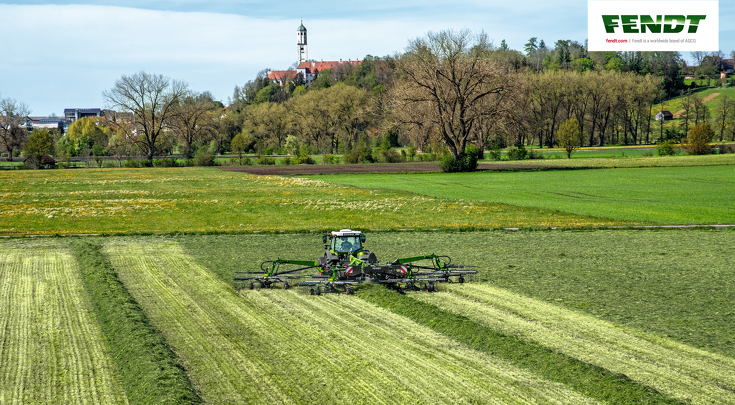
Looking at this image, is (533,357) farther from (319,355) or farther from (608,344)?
(319,355)

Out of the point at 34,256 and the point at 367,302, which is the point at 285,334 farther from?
the point at 34,256

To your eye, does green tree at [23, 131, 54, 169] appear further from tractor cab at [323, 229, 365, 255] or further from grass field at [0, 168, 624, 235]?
tractor cab at [323, 229, 365, 255]

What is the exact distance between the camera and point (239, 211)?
5166 centimetres

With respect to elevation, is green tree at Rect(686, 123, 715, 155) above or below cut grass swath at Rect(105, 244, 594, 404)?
above

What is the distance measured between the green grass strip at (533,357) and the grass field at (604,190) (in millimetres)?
29340

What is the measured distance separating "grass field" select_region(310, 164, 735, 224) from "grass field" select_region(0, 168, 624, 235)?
4.19 metres

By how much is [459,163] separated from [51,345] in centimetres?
8314

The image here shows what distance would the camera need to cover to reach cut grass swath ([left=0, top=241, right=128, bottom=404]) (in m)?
12.6

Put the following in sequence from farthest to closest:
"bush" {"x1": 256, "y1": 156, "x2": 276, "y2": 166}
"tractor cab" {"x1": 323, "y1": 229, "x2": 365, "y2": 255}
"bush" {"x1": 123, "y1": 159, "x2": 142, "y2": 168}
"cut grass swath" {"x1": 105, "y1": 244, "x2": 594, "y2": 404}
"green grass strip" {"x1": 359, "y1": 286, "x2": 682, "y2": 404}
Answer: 1. "bush" {"x1": 256, "y1": 156, "x2": 276, "y2": 166}
2. "bush" {"x1": 123, "y1": 159, "x2": 142, "y2": 168}
3. "tractor cab" {"x1": 323, "y1": 229, "x2": 365, "y2": 255}
4. "cut grass swath" {"x1": 105, "y1": 244, "x2": 594, "y2": 404}
5. "green grass strip" {"x1": 359, "y1": 286, "x2": 682, "y2": 404}

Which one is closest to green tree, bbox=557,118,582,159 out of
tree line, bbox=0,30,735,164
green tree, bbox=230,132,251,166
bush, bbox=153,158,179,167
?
tree line, bbox=0,30,735,164

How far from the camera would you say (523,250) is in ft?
103

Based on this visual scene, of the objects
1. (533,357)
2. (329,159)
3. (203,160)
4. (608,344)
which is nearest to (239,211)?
(608,344)

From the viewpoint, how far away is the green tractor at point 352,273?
72.1ft

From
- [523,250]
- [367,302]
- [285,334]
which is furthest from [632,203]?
[285,334]
